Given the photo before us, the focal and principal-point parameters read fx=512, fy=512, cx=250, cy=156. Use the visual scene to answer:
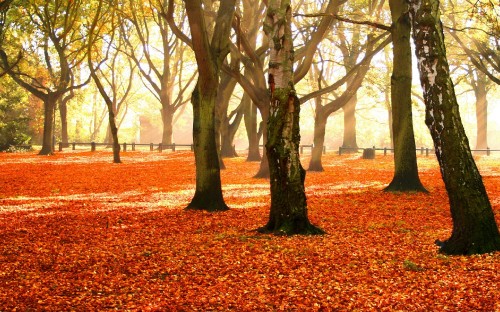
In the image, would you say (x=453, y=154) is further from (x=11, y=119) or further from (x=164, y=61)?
(x=11, y=119)

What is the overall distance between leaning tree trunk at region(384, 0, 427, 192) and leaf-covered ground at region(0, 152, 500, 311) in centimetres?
124

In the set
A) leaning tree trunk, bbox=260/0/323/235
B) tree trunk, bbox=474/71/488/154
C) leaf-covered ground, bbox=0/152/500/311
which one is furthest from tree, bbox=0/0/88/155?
tree trunk, bbox=474/71/488/154

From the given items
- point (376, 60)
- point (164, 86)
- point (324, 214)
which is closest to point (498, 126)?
point (376, 60)

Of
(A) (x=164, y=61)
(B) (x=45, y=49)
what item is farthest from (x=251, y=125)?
(B) (x=45, y=49)

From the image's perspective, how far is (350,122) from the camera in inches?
1722

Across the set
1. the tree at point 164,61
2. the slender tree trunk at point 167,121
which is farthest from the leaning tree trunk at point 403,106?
the slender tree trunk at point 167,121

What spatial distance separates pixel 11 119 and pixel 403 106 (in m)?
34.3

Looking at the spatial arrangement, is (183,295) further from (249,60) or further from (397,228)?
(249,60)

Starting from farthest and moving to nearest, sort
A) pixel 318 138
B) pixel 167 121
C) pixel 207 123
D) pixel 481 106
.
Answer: pixel 481 106 < pixel 167 121 < pixel 318 138 < pixel 207 123

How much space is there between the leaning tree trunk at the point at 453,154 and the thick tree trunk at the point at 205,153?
6.32m

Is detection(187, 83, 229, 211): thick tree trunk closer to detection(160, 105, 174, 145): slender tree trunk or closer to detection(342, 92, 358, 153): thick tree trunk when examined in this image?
detection(342, 92, 358, 153): thick tree trunk

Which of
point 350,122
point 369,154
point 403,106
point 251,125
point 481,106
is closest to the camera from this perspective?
point 403,106

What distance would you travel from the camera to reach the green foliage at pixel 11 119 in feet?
133

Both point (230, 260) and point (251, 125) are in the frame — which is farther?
point (251, 125)
